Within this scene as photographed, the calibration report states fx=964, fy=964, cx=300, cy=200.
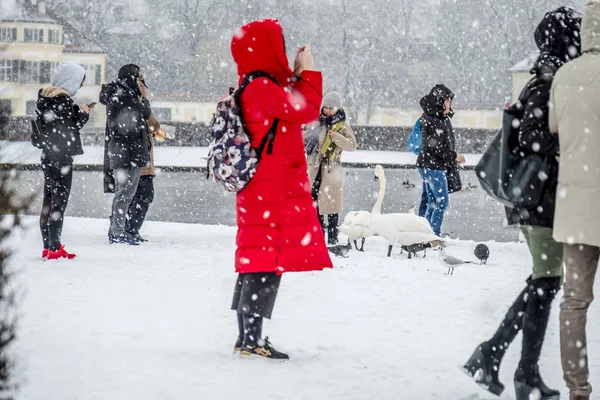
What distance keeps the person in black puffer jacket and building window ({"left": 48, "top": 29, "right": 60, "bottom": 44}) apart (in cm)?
7260

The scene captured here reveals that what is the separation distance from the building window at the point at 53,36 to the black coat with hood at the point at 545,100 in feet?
238

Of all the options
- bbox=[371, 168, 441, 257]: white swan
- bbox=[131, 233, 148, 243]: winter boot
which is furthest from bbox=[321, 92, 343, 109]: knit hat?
bbox=[131, 233, 148, 243]: winter boot

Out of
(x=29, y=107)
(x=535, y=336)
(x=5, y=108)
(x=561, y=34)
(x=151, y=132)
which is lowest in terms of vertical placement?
(x=29, y=107)

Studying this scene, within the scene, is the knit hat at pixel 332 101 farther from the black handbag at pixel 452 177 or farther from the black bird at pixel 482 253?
the black bird at pixel 482 253

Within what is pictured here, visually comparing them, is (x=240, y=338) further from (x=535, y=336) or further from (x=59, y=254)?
(x=59, y=254)

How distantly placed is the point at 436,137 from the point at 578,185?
5863 mm

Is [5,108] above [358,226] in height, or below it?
above

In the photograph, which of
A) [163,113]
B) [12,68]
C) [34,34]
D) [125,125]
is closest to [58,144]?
[125,125]

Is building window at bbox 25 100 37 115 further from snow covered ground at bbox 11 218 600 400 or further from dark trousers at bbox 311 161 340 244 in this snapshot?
snow covered ground at bbox 11 218 600 400

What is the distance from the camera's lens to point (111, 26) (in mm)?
80812

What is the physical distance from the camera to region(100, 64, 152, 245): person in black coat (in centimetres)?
916

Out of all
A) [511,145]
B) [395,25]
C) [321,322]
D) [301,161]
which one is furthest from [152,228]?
[395,25]

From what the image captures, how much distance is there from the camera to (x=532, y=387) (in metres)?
4.23

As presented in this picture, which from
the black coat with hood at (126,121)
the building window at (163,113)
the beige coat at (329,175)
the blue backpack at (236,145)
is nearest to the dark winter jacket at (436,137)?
the beige coat at (329,175)
